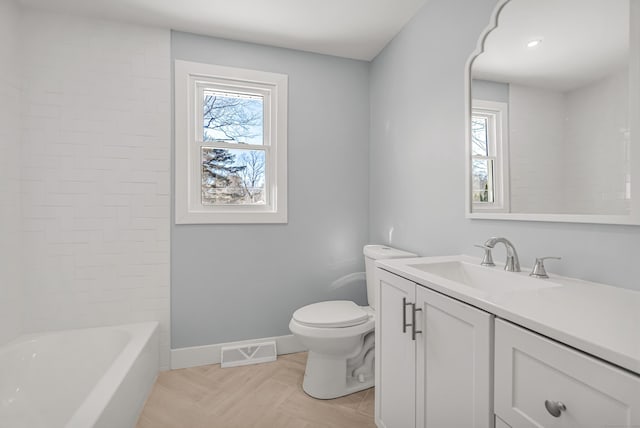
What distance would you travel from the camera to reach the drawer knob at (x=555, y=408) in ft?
2.17

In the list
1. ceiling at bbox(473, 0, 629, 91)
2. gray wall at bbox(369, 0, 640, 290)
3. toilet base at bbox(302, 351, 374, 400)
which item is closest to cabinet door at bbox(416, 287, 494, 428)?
gray wall at bbox(369, 0, 640, 290)

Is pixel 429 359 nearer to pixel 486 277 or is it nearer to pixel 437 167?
pixel 486 277

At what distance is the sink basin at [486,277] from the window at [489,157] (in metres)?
0.31

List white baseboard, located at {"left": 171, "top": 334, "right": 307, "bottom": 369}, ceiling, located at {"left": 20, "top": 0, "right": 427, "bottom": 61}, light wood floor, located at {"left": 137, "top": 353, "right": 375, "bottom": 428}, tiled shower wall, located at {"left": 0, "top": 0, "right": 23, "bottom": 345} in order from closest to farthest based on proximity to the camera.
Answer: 1. light wood floor, located at {"left": 137, "top": 353, "right": 375, "bottom": 428}
2. tiled shower wall, located at {"left": 0, "top": 0, "right": 23, "bottom": 345}
3. ceiling, located at {"left": 20, "top": 0, "right": 427, "bottom": 61}
4. white baseboard, located at {"left": 171, "top": 334, "right": 307, "bottom": 369}

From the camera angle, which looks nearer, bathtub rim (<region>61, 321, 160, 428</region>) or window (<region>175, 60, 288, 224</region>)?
bathtub rim (<region>61, 321, 160, 428</region>)

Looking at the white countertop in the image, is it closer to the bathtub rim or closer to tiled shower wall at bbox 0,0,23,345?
the bathtub rim

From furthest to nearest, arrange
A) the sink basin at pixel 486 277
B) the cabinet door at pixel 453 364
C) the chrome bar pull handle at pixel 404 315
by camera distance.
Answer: the chrome bar pull handle at pixel 404 315 → the sink basin at pixel 486 277 → the cabinet door at pixel 453 364

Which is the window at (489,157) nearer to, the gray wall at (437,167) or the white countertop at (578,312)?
the gray wall at (437,167)

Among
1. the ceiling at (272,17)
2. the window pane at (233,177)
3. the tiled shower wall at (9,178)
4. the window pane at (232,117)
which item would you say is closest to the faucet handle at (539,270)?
the ceiling at (272,17)

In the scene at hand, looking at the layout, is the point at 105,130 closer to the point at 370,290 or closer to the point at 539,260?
the point at 370,290

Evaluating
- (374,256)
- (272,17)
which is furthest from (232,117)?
(374,256)

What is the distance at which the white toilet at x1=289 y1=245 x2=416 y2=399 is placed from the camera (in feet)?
5.97

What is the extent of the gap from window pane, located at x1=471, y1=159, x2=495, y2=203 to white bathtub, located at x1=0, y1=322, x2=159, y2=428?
189cm

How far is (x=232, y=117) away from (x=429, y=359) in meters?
2.14
